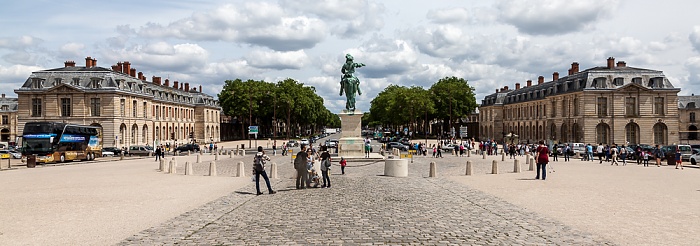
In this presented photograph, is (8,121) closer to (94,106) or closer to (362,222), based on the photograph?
(94,106)

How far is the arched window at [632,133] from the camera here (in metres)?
73.5

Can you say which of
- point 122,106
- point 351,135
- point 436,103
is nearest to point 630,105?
point 436,103

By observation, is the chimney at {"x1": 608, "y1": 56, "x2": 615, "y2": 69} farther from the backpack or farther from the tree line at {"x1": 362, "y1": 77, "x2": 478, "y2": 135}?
the backpack

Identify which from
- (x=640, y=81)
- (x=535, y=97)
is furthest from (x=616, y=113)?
(x=535, y=97)

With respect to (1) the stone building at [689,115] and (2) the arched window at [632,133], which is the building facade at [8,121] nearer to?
(2) the arched window at [632,133]

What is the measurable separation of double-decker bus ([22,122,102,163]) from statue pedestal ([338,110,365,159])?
74.1 ft

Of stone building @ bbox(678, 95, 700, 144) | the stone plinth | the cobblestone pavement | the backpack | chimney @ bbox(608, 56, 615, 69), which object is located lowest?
the cobblestone pavement

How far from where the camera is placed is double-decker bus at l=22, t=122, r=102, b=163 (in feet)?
137

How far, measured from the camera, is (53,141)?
139 ft

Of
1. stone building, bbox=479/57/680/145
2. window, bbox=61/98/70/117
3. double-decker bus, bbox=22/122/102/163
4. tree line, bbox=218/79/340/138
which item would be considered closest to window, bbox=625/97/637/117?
stone building, bbox=479/57/680/145

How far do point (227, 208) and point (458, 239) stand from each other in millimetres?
7082

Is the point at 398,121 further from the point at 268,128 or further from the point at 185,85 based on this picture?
the point at 185,85

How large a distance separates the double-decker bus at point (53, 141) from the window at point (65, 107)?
2591 cm

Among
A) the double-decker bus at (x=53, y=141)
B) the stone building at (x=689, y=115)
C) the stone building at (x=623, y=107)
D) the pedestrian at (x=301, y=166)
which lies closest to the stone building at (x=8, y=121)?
the double-decker bus at (x=53, y=141)
